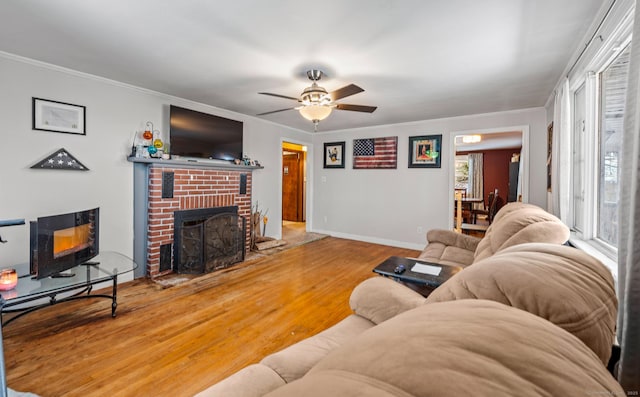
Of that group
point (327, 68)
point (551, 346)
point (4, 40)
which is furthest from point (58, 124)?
point (551, 346)

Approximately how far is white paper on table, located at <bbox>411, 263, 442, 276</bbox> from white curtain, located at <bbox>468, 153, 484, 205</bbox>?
8636mm

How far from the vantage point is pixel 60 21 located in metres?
1.99

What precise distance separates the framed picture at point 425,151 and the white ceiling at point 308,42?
4.85ft

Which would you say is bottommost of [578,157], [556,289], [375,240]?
[375,240]

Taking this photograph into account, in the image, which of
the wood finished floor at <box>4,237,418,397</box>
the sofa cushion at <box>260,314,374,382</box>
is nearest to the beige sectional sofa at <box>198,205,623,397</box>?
the sofa cushion at <box>260,314,374,382</box>

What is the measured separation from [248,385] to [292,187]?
7383 millimetres

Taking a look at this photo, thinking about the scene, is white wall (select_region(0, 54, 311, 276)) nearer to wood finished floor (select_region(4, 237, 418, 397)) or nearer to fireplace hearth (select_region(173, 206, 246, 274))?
fireplace hearth (select_region(173, 206, 246, 274))

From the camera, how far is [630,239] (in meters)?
0.89

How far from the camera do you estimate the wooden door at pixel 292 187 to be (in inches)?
320

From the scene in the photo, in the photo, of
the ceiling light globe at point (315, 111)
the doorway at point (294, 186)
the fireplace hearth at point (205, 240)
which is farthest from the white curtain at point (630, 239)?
the doorway at point (294, 186)

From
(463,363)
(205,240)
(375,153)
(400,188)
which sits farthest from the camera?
(375,153)

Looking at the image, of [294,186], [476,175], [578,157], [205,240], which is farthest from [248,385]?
[476,175]

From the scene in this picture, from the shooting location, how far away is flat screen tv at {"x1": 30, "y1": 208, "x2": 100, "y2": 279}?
2078mm

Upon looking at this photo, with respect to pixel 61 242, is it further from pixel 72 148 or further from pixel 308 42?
pixel 308 42
